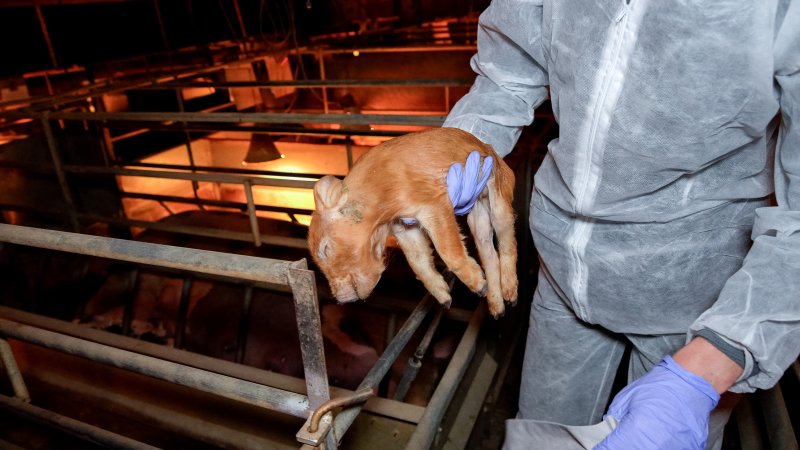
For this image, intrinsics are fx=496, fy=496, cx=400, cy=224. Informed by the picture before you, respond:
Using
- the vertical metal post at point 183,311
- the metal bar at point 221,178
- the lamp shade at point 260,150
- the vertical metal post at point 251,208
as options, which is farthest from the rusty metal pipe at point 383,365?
the lamp shade at point 260,150

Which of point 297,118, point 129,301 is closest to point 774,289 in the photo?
point 297,118

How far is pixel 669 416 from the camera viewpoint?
3.35ft

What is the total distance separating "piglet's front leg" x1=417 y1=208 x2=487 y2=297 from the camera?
131cm

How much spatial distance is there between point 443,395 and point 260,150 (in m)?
4.25

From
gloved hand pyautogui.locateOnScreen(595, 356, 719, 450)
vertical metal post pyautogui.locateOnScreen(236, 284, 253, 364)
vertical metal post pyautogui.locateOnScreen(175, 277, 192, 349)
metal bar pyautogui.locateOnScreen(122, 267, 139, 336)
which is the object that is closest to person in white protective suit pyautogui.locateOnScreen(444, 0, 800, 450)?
gloved hand pyautogui.locateOnScreen(595, 356, 719, 450)

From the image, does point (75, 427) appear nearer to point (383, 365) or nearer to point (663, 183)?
point (383, 365)

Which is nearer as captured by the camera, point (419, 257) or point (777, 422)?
point (419, 257)

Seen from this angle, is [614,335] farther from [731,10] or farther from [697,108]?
[731,10]

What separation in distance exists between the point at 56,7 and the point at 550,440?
21.5 feet

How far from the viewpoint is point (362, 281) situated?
129 cm

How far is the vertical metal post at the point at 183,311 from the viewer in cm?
347

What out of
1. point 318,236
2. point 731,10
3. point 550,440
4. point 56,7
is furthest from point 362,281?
point 56,7

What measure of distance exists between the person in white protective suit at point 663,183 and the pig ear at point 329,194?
549mm

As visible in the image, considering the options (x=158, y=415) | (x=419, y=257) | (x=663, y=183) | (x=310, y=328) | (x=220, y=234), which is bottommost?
(x=158, y=415)
